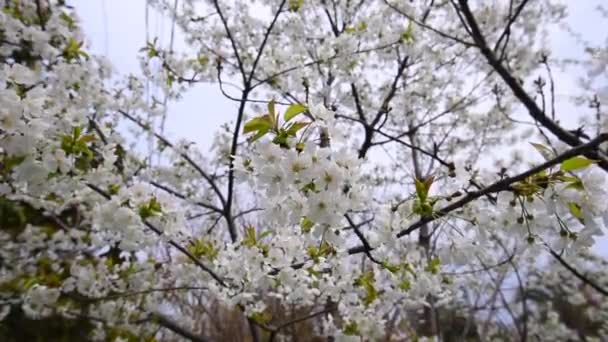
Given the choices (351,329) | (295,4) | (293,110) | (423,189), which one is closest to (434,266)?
(351,329)

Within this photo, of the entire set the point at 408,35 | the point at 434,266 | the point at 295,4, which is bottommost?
the point at 434,266

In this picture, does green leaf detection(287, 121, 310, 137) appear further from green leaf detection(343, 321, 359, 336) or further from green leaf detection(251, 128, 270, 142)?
green leaf detection(343, 321, 359, 336)

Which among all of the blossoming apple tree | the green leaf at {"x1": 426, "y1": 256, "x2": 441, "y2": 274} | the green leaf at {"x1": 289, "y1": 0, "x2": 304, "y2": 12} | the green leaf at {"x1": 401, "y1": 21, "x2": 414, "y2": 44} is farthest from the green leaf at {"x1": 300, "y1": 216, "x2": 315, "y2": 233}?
the green leaf at {"x1": 289, "y1": 0, "x2": 304, "y2": 12}

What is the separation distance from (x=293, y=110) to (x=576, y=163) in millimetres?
574

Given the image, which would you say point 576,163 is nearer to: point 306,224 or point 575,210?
point 575,210

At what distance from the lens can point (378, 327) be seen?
222 centimetres

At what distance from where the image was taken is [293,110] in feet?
2.94

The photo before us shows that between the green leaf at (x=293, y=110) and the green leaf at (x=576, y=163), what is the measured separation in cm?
54

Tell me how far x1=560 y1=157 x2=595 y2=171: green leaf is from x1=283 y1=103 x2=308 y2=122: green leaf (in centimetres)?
54

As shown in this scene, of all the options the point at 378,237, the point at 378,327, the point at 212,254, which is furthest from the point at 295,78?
the point at 378,237

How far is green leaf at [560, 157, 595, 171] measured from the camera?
2.53 feet

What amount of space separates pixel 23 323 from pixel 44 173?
8.20ft

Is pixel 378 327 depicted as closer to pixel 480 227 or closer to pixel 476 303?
pixel 480 227

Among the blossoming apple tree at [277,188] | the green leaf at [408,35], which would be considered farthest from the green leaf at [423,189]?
the green leaf at [408,35]
